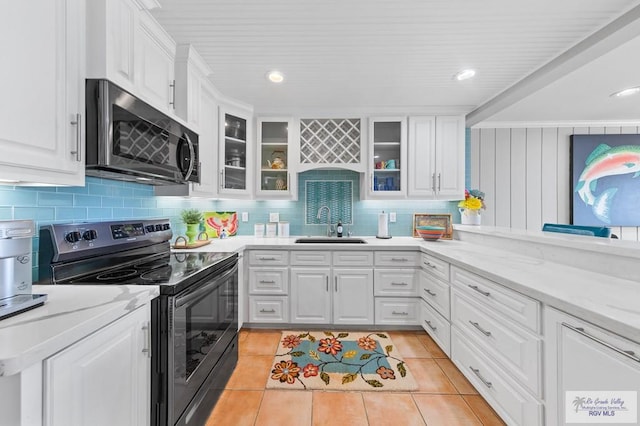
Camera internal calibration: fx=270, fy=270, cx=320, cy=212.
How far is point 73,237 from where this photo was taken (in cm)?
133

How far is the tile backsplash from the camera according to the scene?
1.26 metres

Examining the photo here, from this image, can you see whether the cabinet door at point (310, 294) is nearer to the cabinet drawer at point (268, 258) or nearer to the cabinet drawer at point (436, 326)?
the cabinet drawer at point (268, 258)

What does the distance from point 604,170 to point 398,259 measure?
308 cm

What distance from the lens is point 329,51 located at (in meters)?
1.96

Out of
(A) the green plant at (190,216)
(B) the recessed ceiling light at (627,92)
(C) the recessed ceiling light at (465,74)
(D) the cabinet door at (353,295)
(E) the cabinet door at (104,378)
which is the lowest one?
(D) the cabinet door at (353,295)

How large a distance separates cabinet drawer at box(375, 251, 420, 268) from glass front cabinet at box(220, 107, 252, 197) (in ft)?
5.19

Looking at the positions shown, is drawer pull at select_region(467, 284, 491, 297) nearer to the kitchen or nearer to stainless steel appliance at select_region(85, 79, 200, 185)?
the kitchen

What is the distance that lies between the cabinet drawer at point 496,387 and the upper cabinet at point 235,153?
2411mm

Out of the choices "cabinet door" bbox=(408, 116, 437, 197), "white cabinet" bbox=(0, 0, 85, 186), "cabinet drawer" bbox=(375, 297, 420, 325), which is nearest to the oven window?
"white cabinet" bbox=(0, 0, 85, 186)

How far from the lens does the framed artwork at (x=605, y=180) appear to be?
A: 3.39 m

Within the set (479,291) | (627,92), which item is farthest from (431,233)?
(627,92)

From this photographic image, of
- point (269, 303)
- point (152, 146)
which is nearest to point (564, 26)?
point (152, 146)

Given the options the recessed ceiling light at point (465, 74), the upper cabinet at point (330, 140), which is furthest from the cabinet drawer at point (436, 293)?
the recessed ceiling light at point (465, 74)

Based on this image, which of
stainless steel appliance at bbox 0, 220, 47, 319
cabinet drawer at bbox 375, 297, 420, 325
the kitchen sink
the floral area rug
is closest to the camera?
stainless steel appliance at bbox 0, 220, 47, 319
